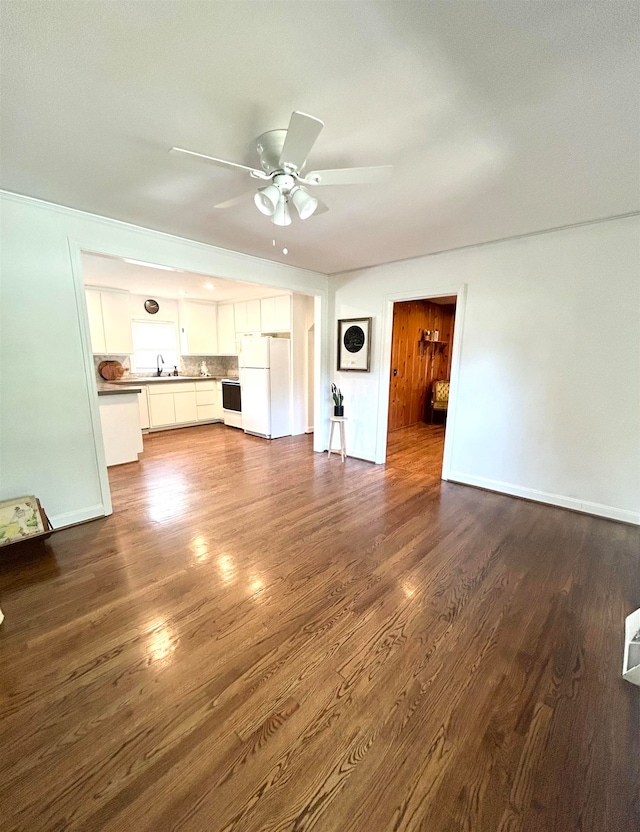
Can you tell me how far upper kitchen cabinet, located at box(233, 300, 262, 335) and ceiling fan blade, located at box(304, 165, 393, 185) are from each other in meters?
4.24

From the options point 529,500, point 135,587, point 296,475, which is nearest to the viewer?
point 135,587

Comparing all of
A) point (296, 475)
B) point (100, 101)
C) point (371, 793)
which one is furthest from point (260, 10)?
point (296, 475)

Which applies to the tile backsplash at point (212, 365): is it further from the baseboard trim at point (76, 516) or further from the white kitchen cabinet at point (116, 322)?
the baseboard trim at point (76, 516)

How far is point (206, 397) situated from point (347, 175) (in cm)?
549

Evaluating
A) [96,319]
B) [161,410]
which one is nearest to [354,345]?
[161,410]

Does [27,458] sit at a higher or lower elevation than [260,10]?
lower

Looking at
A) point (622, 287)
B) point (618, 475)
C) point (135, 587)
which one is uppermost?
point (622, 287)

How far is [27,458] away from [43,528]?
0.55m

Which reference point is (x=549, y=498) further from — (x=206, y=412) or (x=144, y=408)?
(x=144, y=408)

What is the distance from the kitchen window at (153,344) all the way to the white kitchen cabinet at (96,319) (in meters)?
0.85

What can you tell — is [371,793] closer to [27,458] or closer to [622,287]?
[27,458]

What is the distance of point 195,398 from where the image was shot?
6.33 meters

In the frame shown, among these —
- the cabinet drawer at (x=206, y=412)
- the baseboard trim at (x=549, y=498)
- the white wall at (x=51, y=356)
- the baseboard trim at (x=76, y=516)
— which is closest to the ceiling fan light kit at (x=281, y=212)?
the white wall at (x=51, y=356)

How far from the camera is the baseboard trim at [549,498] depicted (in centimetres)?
279
